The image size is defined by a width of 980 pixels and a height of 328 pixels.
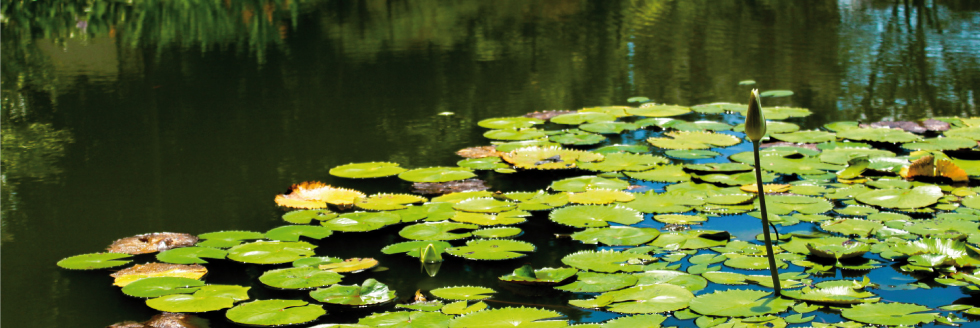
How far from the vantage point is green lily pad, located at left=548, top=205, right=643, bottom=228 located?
2.59 m

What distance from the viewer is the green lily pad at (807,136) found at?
3.60 m

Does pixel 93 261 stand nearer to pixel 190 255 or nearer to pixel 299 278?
pixel 190 255

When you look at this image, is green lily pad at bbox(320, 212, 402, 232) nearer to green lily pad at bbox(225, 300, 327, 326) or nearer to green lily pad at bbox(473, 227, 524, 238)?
green lily pad at bbox(473, 227, 524, 238)

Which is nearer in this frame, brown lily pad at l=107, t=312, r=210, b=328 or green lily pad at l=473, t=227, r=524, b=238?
brown lily pad at l=107, t=312, r=210, b=328

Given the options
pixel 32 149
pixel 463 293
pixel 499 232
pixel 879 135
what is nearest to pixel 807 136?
pixel 879 135

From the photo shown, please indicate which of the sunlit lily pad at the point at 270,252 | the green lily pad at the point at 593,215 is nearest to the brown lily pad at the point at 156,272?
the sunlit lily pad at the point at 270,252

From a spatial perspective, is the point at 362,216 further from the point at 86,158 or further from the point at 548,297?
the point at 86,158

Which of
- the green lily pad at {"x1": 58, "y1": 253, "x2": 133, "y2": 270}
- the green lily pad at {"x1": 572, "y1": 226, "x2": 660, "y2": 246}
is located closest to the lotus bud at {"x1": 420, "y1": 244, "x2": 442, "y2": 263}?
the green lily pad at {"x1": 572, "y1": 226, "x2": 660, "y2": 246}

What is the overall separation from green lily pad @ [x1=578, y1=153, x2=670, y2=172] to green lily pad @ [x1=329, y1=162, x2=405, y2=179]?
79 cm

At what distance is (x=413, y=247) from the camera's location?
240 centimetres

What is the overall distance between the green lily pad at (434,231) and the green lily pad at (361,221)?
4.0 inches

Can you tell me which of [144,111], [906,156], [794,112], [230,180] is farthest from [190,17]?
[906,156]

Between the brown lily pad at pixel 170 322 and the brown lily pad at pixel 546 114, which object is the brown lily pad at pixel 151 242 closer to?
the brown lily pad at pixel 170 322

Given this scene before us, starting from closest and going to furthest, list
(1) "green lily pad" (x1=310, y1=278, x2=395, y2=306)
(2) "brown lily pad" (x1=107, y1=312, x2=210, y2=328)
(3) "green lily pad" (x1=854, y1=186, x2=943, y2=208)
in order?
1. (2) "brown lily pad" (x1=107, y1=312, x2=210, y2=328)
2. (1) "green lily pad" (x1=310, y1=278, x2=395, y2=306)
3. (3) "green lily pad" (x1=854, y1=186, x2=943, y2=208)
